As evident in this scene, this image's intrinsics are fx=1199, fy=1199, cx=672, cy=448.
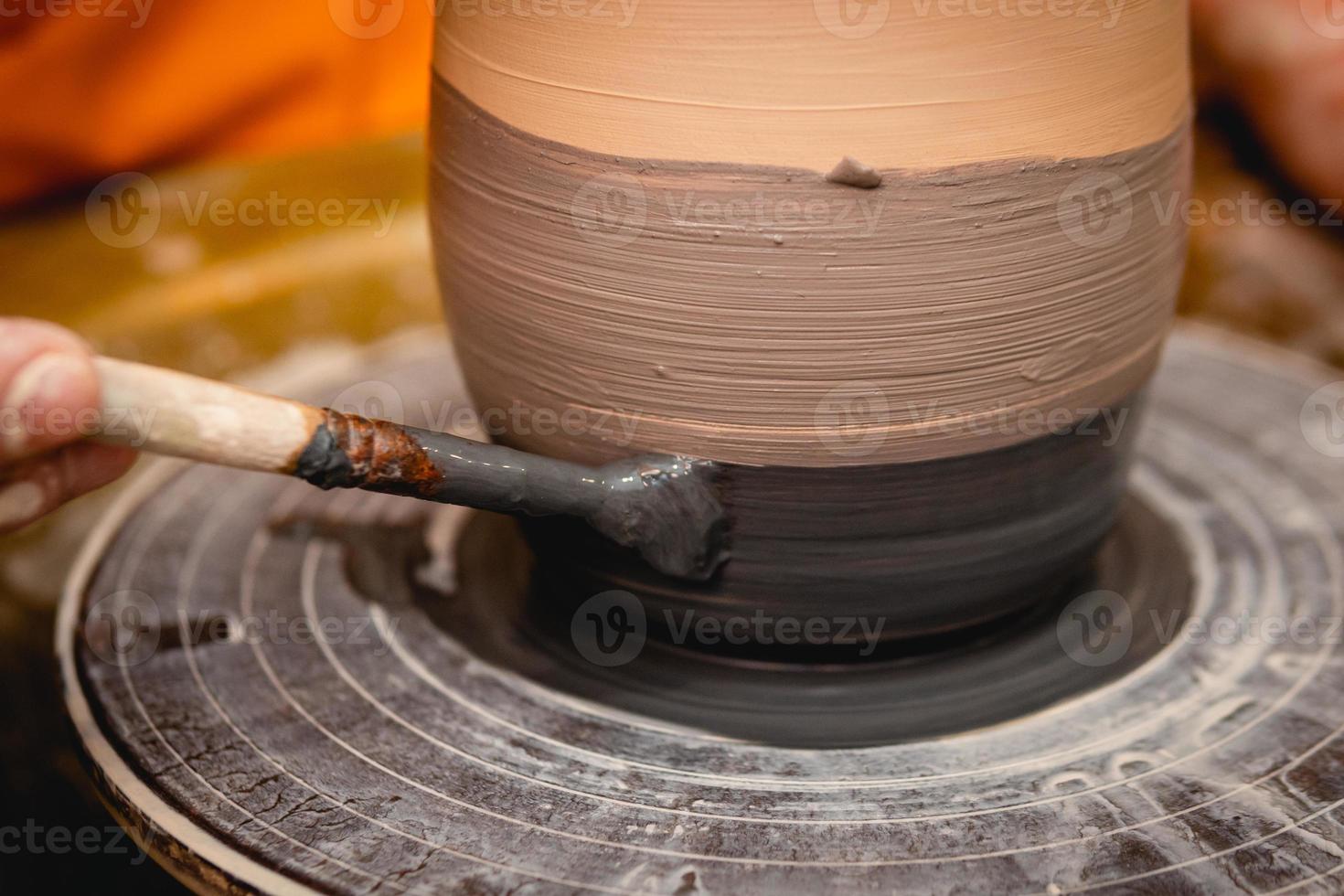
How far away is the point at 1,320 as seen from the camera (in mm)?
659

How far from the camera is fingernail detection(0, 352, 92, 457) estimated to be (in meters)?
0.64

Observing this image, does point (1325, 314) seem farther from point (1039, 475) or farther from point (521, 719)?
point (521, 719)

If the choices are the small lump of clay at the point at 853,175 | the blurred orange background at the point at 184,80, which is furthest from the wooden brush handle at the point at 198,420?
the blurred orange background at the point at 184,80

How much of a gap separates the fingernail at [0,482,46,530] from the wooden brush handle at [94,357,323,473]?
0.06 metres

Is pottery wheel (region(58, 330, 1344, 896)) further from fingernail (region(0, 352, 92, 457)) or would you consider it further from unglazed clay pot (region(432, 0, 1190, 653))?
fingernail (region(0, 352, 92, 457))

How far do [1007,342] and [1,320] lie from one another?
0.59 m

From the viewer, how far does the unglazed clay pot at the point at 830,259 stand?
0.69 m

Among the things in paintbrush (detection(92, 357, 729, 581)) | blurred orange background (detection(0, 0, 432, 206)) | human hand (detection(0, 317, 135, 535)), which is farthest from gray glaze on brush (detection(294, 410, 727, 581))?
blurred orange background (detection(0, 0, 432, 206))

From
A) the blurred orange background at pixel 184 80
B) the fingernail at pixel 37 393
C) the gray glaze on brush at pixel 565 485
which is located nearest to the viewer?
the fingernail at pixel 37 393

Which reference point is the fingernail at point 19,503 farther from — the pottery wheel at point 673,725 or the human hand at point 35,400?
the pottery wheel at point 673,725

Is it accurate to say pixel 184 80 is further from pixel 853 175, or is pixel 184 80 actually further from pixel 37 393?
pixel 853 175

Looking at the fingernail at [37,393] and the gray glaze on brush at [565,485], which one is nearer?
the fingernail at [37,393]

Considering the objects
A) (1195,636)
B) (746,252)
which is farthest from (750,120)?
(1195,636)

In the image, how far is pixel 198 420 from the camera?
71cm
